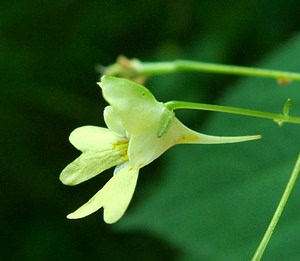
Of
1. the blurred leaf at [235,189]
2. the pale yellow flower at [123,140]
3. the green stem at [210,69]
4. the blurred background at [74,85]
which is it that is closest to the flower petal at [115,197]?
the pale yellow flower at [123,140]

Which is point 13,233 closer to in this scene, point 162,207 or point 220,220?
point 162,207

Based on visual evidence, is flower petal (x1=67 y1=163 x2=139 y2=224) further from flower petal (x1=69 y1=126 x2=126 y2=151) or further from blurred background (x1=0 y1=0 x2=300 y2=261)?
blurred background (x1=0 y1=0 x2=300 y2=261)

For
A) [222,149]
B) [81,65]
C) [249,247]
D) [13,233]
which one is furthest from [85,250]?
[249,247]

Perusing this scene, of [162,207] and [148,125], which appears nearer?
[148,125]

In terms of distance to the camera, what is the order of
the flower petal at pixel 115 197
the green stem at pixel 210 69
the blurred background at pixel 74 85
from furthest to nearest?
the blurred background at pixel 74 85 < the green stem at pixel 210 69 < the flower petal at pixel 115 197

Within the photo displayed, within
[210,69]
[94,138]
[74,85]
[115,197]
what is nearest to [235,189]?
[210,69]

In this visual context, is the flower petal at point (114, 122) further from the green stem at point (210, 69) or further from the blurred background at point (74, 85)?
the blurred background at point (74, 85)
